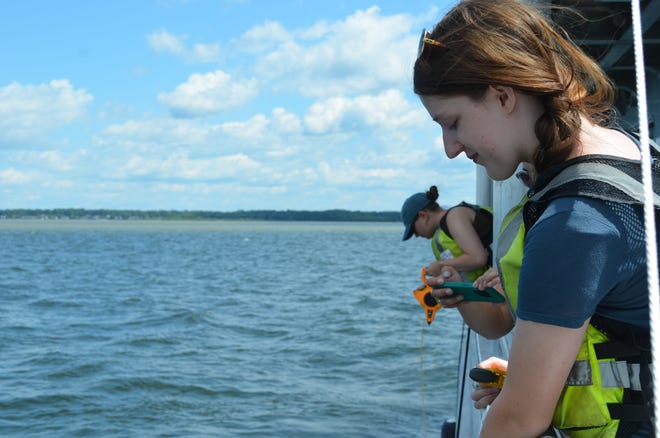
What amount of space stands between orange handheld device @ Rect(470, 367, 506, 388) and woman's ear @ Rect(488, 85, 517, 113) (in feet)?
2.29

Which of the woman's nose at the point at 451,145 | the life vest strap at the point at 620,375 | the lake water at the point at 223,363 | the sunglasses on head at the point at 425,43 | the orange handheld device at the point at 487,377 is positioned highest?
the sunglasses on head at the point at 425,43

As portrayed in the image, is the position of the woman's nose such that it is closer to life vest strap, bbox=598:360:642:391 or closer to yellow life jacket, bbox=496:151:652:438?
yellow life jacket, bbox=496:151:652:438

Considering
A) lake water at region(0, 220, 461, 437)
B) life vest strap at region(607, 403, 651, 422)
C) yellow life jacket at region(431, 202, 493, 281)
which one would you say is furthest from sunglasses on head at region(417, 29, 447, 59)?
lake water at region(0, 220, 461, 437)

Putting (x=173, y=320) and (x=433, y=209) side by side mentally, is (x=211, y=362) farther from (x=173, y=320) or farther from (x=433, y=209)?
(x=433, y=209)

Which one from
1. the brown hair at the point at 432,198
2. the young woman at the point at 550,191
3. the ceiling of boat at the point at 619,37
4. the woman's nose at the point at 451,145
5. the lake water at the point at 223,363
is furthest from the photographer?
the lake water at the point at 223,363

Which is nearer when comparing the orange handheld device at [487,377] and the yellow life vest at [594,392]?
the yellow life vest at [594,392]

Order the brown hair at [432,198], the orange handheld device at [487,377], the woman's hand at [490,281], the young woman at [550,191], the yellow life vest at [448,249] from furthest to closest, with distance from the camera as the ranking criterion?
the brown hair at [432,198] → the yellow life vest at [448,249] → the woman's hand at [490,281] → the orange handheld device at [487,377] → the young woman at [550,191]

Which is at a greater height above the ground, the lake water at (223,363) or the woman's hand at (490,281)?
the woman's hand at (490,281)

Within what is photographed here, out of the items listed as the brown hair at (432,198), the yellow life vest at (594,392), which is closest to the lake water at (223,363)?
the brown hair at (432,198)

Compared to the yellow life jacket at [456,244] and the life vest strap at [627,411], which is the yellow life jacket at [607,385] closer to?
the life vest strap at [627,411]

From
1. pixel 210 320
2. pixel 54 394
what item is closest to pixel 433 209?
pixel 54 394

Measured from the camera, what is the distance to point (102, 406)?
10.1 metres

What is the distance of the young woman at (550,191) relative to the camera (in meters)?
1.36

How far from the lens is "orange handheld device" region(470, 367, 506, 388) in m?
1.89
